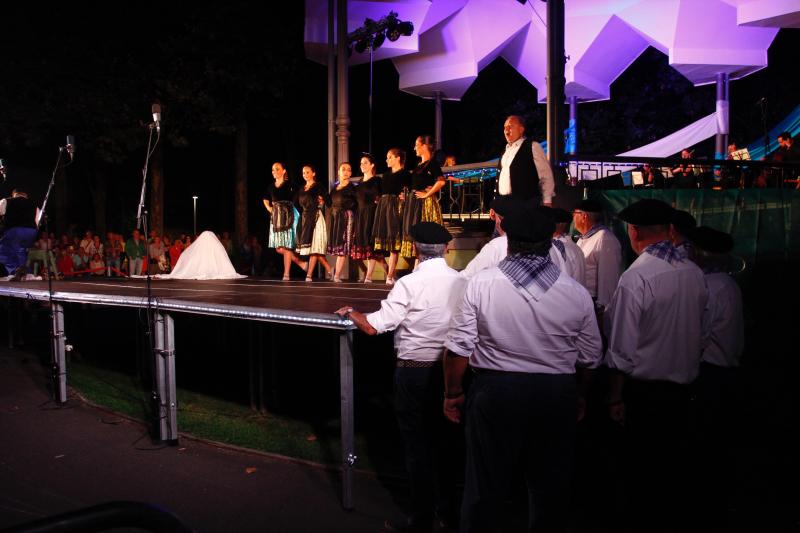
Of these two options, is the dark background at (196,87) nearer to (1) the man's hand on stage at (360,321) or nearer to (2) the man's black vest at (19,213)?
(2) the man's black vest at (19,213)

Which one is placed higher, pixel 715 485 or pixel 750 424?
pixel 715 485

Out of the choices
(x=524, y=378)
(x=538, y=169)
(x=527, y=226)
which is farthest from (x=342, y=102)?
(x=524, y=378)

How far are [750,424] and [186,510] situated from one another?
17.7 feet

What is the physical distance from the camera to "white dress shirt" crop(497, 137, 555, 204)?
289 inches

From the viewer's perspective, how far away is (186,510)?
16.8ft

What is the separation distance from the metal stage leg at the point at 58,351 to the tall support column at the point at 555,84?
21.8 ft

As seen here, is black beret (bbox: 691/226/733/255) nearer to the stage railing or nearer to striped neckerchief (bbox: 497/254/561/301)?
striped neckerchief (bbox: 497/254/561/301)

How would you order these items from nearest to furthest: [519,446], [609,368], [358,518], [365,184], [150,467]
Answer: [519,446]
[609,368]
[358,518]
[150,467]
[365,184]

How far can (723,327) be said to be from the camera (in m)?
4.22

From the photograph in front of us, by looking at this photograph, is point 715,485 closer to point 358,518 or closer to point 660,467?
point 660,467

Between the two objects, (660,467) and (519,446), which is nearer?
(519,446)

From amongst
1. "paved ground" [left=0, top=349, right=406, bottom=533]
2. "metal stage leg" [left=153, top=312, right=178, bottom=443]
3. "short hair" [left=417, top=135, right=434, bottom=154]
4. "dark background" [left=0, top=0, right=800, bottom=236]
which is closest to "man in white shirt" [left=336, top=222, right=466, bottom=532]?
"paved ground" [left=0, top=349, right=406, bottom=533]

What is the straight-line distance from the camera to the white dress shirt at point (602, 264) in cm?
671

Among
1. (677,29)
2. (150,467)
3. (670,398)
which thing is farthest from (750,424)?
(677,29)
